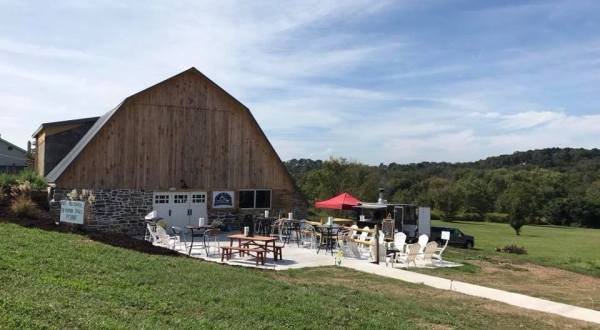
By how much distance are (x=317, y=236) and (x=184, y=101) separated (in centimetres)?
810

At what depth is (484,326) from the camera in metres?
7.36

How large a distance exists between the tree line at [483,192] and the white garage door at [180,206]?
73.9ft

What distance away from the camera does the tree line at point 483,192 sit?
145 ft

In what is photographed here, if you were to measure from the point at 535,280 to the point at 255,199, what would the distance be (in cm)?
1282

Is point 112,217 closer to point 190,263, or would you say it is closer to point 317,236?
point 317,236

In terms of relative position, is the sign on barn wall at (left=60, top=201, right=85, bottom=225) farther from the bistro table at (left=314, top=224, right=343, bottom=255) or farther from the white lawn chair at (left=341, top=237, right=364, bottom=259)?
the white lawn chair at (left=341, top=237, right=364, bottom=259)

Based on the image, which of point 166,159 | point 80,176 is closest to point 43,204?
point 80,176

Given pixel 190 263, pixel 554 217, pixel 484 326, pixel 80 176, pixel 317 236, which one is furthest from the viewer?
pixel 554 217

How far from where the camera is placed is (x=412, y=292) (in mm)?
10031

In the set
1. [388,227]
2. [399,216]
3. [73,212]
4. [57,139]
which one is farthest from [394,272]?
[57,139]

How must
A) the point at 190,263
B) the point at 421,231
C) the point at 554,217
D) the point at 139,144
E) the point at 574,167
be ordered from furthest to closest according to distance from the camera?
the point at 574,167, the point at 554,217, the point at 421,231, the point at 139,144, the point at 190,263

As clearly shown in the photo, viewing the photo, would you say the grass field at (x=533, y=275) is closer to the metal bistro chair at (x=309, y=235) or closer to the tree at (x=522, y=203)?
the metal bistro chair at (x=309, y=235)

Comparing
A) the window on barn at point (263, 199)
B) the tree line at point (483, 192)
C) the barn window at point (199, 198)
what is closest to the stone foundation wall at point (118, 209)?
the barn window at point (199, 198)

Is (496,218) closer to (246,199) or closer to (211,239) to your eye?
(246,199)
